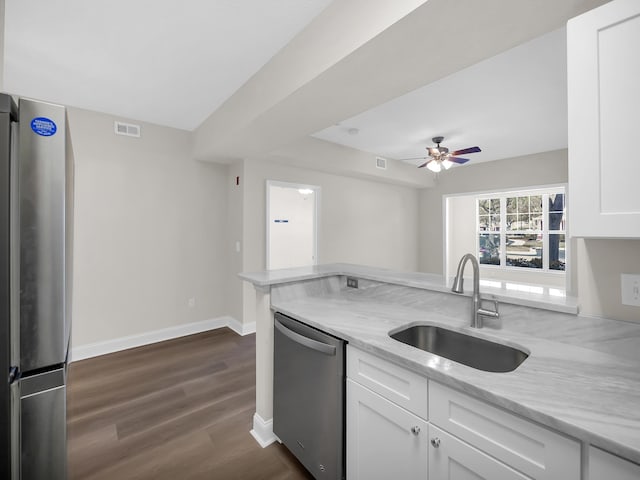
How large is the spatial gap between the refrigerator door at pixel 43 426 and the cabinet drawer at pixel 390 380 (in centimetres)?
107

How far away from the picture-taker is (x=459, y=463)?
98 centimetres

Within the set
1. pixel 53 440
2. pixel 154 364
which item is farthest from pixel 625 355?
pixel 154 364

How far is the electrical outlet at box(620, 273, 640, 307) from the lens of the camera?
1131mm

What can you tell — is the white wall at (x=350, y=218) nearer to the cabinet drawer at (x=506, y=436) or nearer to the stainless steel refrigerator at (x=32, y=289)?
the stainless steel refrigerator at (x=32, y=289)

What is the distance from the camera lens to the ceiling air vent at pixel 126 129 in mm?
3311

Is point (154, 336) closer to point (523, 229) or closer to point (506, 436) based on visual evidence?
point (506, 436)

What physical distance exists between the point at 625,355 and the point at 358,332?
101cm

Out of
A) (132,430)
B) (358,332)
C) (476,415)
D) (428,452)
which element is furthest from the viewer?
(132,430)

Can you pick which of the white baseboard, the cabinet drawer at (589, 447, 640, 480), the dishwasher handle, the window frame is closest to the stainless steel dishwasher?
the dishwasher handle

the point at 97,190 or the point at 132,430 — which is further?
the point at 97,190

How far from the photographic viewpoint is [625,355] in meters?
1.08

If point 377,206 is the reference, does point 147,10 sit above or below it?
above

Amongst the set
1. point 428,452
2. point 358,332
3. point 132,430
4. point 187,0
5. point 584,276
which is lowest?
point 132,430

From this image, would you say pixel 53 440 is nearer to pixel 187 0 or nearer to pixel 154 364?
pixel 187 0
